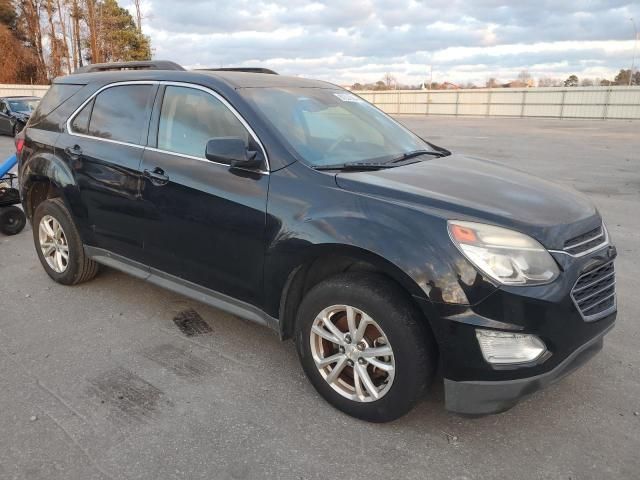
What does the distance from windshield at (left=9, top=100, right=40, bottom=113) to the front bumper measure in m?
19.9

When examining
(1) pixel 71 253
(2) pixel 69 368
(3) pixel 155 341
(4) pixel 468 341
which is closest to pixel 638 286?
(4) pixel 468 341

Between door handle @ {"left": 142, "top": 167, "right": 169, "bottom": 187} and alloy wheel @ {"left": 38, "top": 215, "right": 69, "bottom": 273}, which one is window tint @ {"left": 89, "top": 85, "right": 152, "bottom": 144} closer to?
door handle @ {"left": 142, "top": 167, "right": 169, "bottom": 187}

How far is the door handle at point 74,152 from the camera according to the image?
424 centimetres

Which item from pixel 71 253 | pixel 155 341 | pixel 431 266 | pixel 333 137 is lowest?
pixel 155 341

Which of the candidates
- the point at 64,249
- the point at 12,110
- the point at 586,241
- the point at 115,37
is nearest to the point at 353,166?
the point at 586,241

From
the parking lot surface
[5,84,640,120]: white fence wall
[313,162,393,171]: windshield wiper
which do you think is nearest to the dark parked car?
[5,84,640,120]: white fence wall

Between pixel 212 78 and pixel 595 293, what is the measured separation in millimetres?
2615

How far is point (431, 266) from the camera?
8.23 feet

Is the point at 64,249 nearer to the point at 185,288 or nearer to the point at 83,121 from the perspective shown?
the point at 83,121

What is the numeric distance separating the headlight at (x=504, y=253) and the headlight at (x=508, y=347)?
25 centimetres

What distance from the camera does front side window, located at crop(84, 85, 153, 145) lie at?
3898mm

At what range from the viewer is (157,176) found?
3.61 metres

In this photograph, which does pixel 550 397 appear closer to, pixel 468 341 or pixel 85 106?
pixel 468 341

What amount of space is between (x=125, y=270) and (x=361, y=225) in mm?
2208
